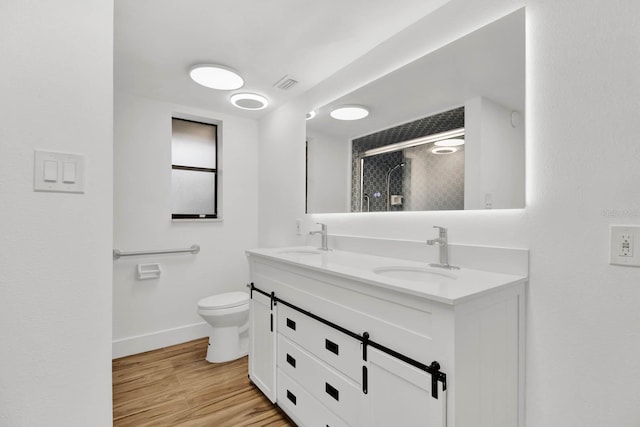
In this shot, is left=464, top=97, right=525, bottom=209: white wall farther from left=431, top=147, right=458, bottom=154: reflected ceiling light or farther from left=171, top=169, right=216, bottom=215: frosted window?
left=171, top=169, right=216, bottom=215: frosted window

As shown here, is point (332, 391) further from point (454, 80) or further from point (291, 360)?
point (454, 80)

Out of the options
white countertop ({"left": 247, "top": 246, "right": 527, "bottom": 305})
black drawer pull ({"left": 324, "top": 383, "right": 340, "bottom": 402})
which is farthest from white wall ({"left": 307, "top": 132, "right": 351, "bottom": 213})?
black drawer pull ({"left": 324, "top": 383, "right": 340, "bottom": 402})

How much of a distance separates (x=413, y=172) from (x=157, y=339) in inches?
101

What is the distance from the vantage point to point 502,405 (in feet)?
3.67

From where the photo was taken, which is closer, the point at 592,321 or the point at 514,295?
the point at 592,321

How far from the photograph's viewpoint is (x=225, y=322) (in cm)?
237

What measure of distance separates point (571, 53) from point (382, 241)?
3.87 ft

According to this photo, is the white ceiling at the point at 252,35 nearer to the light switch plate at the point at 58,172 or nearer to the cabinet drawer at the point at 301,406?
the light switch plate at the point at 58,172

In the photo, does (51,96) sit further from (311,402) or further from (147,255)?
(147,255)

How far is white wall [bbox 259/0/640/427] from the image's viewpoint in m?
0.99

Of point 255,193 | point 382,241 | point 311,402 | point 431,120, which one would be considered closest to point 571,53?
point 431,120

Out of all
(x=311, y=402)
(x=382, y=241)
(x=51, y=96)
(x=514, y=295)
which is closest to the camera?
(x=51, y=96)

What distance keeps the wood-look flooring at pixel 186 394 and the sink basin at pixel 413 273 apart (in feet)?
3.36

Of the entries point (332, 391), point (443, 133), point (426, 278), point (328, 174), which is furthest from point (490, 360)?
point (328, 174)
